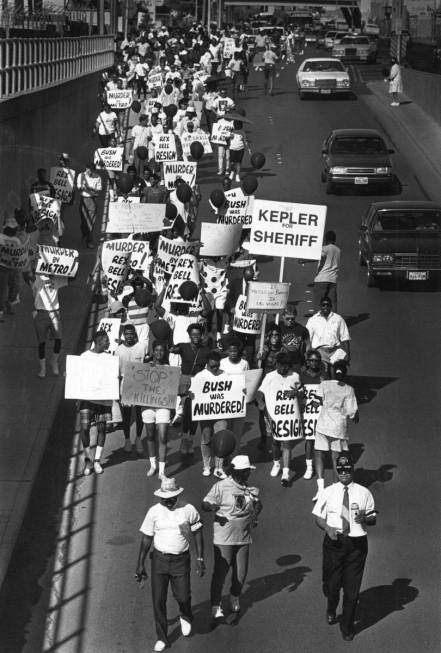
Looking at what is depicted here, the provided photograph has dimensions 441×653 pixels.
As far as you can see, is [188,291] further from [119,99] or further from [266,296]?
[119,99]

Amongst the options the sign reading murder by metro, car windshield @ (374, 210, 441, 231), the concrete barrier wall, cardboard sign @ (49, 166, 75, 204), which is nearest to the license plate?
car windshield @ (374, 210, 441, 231)

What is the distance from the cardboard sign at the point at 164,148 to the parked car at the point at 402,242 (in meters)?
5.77

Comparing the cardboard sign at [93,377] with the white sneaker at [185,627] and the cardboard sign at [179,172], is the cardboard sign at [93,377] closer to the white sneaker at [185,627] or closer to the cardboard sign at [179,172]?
the white sneaker at [185,627]

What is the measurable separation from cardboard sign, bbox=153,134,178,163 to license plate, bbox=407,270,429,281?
25.1 ft

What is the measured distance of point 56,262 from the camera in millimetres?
20016

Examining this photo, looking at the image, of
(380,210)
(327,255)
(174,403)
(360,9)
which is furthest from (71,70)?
(360,9)

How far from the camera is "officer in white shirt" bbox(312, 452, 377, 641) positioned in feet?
41.0

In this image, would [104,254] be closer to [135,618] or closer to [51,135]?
[135,618]

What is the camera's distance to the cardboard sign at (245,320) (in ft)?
64.3

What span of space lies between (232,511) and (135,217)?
11115 mm

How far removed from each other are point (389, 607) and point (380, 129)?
34290 millimetres

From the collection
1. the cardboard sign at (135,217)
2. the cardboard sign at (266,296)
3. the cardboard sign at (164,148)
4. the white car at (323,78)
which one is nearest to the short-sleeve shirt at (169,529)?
the cardboard sign at (266,296)

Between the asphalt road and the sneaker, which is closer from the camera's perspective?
the asphalt road

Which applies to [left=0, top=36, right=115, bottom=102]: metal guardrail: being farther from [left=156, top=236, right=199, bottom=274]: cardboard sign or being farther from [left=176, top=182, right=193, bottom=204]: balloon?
[left=156, top=236, right=199, bottom=274]: cardboard sign
